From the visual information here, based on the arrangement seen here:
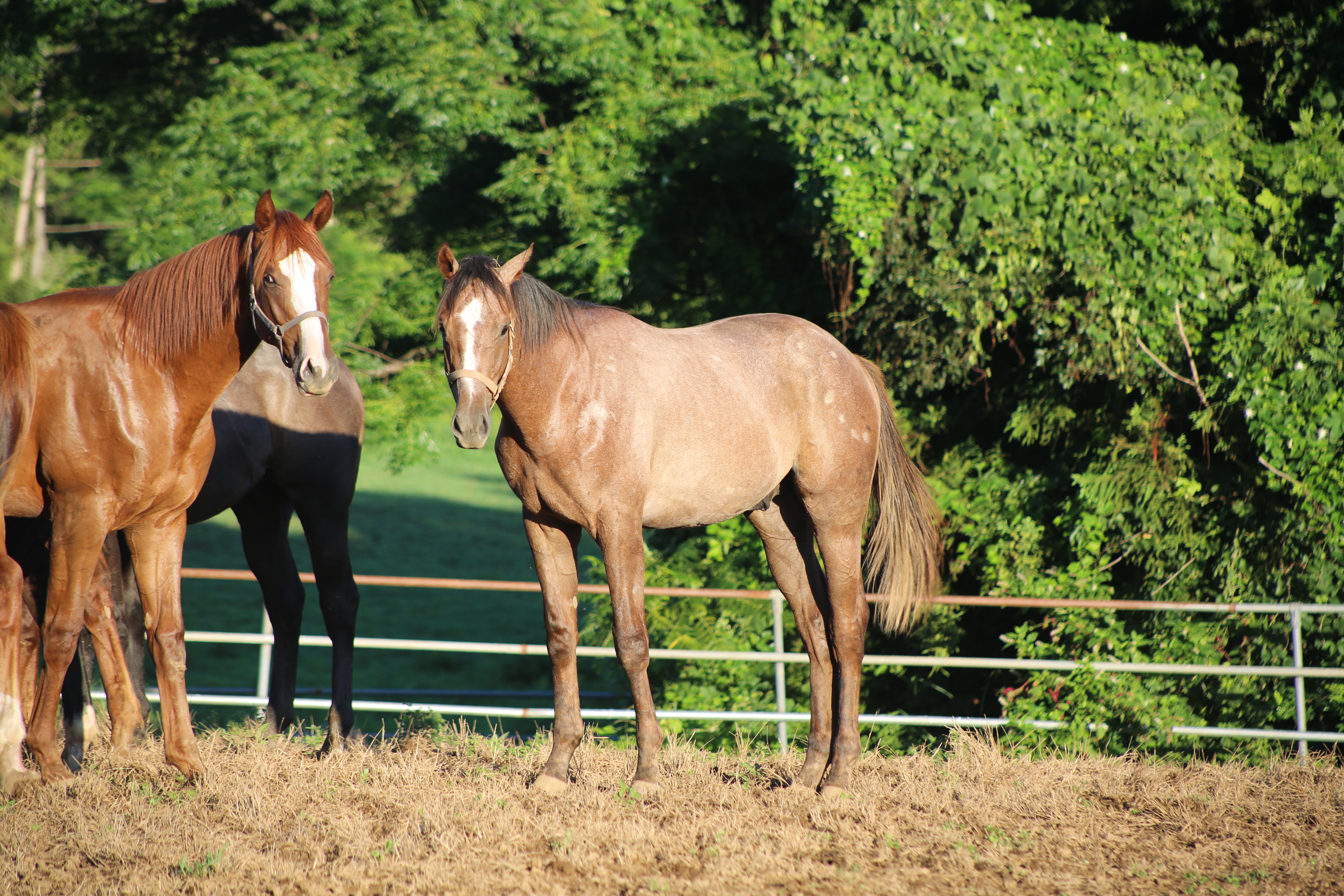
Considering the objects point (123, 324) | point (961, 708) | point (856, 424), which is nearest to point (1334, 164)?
point (856, 424)

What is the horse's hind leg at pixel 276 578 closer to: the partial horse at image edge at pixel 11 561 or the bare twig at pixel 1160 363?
the partial horse at image edge at pixel 11 561

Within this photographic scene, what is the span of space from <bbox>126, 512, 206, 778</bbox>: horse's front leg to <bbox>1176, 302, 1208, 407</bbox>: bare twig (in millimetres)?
5639

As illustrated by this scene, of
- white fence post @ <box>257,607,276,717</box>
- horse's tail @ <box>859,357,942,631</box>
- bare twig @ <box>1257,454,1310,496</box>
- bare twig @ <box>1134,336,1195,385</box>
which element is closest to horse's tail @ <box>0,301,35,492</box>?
white fence post @ <box>257,607,276,717</box>

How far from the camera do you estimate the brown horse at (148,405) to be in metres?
3.92

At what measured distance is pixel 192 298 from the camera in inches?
163

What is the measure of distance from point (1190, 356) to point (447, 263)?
461 cm

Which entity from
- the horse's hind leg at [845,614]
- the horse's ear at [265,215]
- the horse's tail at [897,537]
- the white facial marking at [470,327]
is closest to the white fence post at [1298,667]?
the horse's tail at [897,537]

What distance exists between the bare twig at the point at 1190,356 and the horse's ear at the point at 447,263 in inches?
174

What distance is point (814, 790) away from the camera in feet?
14.0

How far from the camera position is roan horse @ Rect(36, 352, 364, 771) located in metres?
5.14

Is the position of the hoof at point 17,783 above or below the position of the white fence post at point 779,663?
above

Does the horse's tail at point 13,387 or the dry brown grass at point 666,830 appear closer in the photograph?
the dry brown grass at point 666,830

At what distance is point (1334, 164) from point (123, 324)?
6757 mm

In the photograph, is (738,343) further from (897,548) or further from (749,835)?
(749,835)
